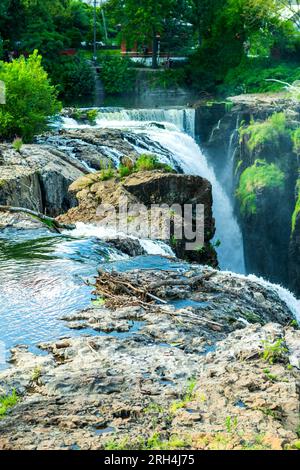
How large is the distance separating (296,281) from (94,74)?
78.0 feet

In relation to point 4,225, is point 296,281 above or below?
below

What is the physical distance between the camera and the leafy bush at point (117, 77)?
135 feet

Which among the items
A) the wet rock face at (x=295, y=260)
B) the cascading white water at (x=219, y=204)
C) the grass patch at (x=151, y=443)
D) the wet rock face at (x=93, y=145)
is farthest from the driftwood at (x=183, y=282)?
the wet rock face at (x=295, y=260)

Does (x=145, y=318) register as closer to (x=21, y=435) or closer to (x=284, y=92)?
(x=21, y=435)

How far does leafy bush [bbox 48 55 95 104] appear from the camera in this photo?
3925 centimetres

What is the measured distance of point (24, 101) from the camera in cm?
2255

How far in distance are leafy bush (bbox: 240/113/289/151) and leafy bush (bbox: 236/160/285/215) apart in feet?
2.83

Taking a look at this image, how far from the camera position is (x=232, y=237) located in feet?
78.2

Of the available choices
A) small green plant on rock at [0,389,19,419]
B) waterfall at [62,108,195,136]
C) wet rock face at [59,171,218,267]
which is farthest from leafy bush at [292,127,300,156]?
small green plant on rock at [0,389,19,419]

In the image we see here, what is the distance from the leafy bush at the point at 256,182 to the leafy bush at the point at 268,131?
863 mm

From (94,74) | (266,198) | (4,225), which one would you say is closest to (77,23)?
(94,74)

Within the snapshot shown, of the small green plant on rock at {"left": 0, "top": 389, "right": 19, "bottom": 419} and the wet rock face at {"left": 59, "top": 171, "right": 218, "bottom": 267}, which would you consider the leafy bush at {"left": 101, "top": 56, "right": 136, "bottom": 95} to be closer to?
the wet rock face at {"left": 59, "top": 171, "right": 218, "bottom": 267}

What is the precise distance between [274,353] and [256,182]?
54.9 ft

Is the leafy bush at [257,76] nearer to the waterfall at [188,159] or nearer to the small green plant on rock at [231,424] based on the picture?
the waterfall at [188,159]
